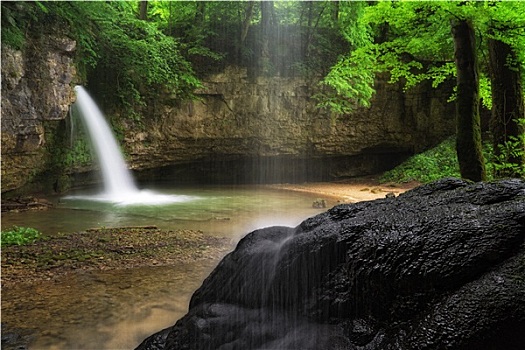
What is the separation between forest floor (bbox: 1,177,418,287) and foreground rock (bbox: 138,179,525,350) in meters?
3.32

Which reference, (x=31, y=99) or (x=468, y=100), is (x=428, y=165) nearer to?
(x=468, y=100)

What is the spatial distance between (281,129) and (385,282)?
1784 centimetres

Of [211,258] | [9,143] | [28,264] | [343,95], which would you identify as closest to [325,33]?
[343,95]

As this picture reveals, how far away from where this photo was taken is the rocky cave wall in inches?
549

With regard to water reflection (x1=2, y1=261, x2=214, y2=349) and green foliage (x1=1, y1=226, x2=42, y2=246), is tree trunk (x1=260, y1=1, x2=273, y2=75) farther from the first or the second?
water reflection (x1=2, y1=261, x2=214, y2=349)

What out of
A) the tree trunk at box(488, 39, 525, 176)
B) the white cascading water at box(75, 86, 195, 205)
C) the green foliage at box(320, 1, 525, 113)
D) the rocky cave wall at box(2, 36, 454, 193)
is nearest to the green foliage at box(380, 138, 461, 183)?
the rocky cave wall at box(2, 36, 454, 193)

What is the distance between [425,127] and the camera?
21578mm

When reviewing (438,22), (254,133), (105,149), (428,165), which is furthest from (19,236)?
(428,165)

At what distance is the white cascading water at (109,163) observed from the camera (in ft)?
47.8

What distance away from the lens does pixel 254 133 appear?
19.5 metres

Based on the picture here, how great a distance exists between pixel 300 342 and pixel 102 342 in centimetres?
239

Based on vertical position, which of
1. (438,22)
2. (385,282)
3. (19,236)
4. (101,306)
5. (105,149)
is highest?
(438,22)

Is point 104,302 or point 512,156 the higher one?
point 512,156

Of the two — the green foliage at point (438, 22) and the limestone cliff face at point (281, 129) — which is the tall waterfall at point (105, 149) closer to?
the limestone cliff face at point (281, 129)
